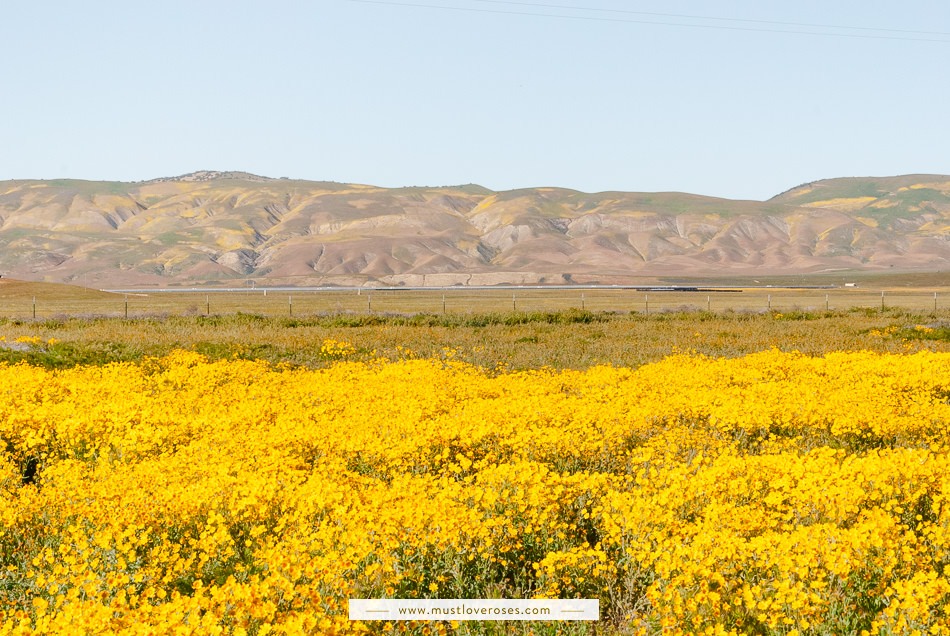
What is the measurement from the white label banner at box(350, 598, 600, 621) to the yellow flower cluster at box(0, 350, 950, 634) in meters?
0.12

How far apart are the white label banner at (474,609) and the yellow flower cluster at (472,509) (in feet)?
0.41

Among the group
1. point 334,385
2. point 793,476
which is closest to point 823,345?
point 334,385

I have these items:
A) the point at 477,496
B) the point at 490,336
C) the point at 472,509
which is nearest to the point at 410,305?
the point at 490,336

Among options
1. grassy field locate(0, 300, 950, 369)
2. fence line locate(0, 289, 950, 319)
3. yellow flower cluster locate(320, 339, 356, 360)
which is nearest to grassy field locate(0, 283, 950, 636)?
grassy field locate(0, 300, 950, 369)

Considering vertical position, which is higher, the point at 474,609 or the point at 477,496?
the point at 477,496

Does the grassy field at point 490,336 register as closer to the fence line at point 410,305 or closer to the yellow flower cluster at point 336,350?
the yellow flower cluster at point 336,350

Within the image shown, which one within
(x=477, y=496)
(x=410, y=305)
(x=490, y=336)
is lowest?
(x=410, y=305)

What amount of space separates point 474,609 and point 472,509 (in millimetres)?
1348

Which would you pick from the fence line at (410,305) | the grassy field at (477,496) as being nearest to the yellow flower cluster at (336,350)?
the grassy field at (477,496)

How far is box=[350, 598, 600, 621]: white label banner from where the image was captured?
5.77 meters

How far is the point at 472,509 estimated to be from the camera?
7.27m

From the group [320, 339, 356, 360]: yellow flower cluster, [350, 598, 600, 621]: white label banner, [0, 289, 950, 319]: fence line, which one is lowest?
[0, 289, 950, 319]: fence line

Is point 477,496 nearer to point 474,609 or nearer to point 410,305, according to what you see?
point 474,609

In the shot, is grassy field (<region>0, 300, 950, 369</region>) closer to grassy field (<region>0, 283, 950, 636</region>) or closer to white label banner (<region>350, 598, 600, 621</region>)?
grassy field (<region>0, 283, 950, 636</region>)
